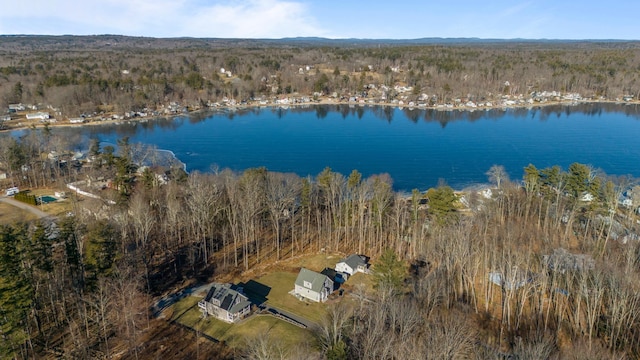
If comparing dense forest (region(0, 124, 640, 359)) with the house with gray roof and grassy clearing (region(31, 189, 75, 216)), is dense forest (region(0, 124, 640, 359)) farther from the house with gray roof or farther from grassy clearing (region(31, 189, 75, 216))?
grassy clearing (region(31, 189, 75, 216))

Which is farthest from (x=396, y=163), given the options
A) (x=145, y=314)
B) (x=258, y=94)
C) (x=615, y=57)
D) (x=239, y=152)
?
(x=615, y=57)

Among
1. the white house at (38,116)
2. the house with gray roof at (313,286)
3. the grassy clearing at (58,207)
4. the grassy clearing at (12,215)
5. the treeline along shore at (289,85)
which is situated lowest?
the house with gray roof at (313,286)

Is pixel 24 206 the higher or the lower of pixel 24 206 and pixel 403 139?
the lower

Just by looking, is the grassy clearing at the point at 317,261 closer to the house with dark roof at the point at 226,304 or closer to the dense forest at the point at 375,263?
the dense forest at the point at 375,263

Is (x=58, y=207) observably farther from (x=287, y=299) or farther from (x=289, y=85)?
(x=289, y=85)

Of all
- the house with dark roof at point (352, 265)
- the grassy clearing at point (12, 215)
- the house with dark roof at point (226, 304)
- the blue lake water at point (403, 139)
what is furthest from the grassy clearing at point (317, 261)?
the grassy clearing at point (12, 215)

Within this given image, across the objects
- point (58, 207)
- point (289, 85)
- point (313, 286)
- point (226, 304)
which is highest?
point (289, 85)

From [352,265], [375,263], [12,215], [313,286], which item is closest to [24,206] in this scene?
[12,215]
